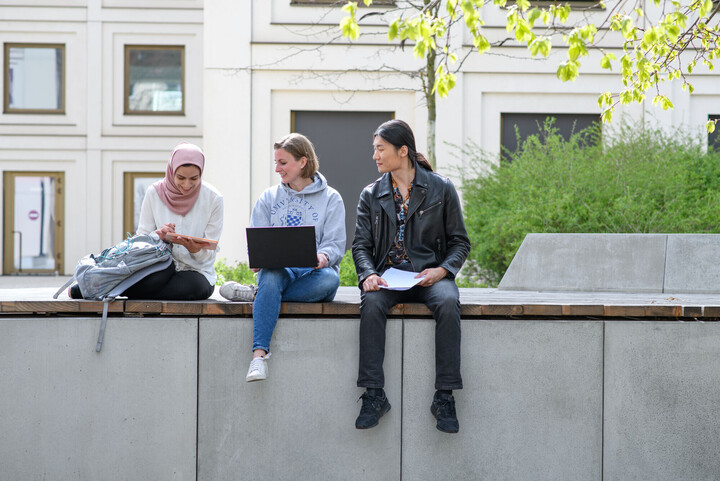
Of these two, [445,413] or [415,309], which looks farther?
[415,309]

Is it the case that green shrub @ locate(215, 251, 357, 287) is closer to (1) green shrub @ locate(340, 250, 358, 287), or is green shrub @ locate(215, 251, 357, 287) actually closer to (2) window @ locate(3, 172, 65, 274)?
(1) green shrub @ locate(340, 250, 358, 287)

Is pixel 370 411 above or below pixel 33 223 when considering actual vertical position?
below

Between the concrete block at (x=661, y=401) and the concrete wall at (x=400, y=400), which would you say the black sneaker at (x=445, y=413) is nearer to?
the concrete wall at (x=400, y=400)

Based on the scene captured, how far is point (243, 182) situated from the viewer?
15.5m

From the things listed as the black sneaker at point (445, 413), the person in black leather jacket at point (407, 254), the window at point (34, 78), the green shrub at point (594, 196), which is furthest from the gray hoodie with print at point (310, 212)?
the window at point (34, 78)

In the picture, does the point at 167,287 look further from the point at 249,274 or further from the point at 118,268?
the point at 249,274

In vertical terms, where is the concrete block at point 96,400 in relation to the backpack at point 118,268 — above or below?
below

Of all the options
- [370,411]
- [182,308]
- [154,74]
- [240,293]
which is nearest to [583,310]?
[370,411]

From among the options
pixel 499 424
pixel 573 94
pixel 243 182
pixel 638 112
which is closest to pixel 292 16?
pixel 243 182

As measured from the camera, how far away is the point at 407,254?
512cm

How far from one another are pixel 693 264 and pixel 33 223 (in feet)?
66.8

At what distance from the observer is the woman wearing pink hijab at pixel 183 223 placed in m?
5.16

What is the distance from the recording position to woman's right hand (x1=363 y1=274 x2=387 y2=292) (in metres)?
4.87

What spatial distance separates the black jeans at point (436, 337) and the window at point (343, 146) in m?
11.1
